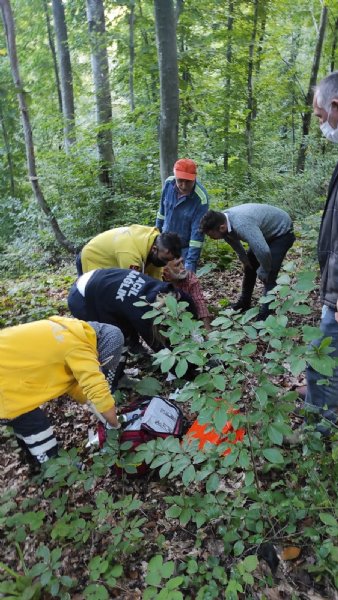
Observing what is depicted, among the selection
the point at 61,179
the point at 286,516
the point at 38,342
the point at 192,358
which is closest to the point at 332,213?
the point at 192,358

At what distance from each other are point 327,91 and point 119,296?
2.16m

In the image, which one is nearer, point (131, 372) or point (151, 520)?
point (151, 520)

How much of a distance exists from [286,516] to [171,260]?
241 centimetres

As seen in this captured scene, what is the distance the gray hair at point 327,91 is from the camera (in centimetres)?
226

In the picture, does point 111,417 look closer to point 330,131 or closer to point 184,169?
point 330,131

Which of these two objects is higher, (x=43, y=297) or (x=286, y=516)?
(x=286, y=516)

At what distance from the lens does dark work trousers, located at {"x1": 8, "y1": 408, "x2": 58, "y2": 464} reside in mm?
3004

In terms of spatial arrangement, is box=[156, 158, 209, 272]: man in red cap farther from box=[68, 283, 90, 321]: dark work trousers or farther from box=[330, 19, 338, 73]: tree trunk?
box=[330, 19, 338, 73]: tree trunk

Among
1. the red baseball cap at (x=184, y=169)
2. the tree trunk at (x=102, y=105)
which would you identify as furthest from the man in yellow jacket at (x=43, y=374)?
the tree trunk at (x=102, y=105)

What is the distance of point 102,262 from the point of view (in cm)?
421

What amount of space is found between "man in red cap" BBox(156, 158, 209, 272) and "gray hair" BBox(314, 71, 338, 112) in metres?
2.26

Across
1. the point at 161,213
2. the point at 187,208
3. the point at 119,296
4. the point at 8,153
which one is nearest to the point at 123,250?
the point at 119,296

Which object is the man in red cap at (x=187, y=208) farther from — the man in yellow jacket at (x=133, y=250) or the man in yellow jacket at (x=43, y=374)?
the man in yellow jacket at (x=43, y=374)

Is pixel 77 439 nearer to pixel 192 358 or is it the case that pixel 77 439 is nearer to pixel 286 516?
pixel 286 516
